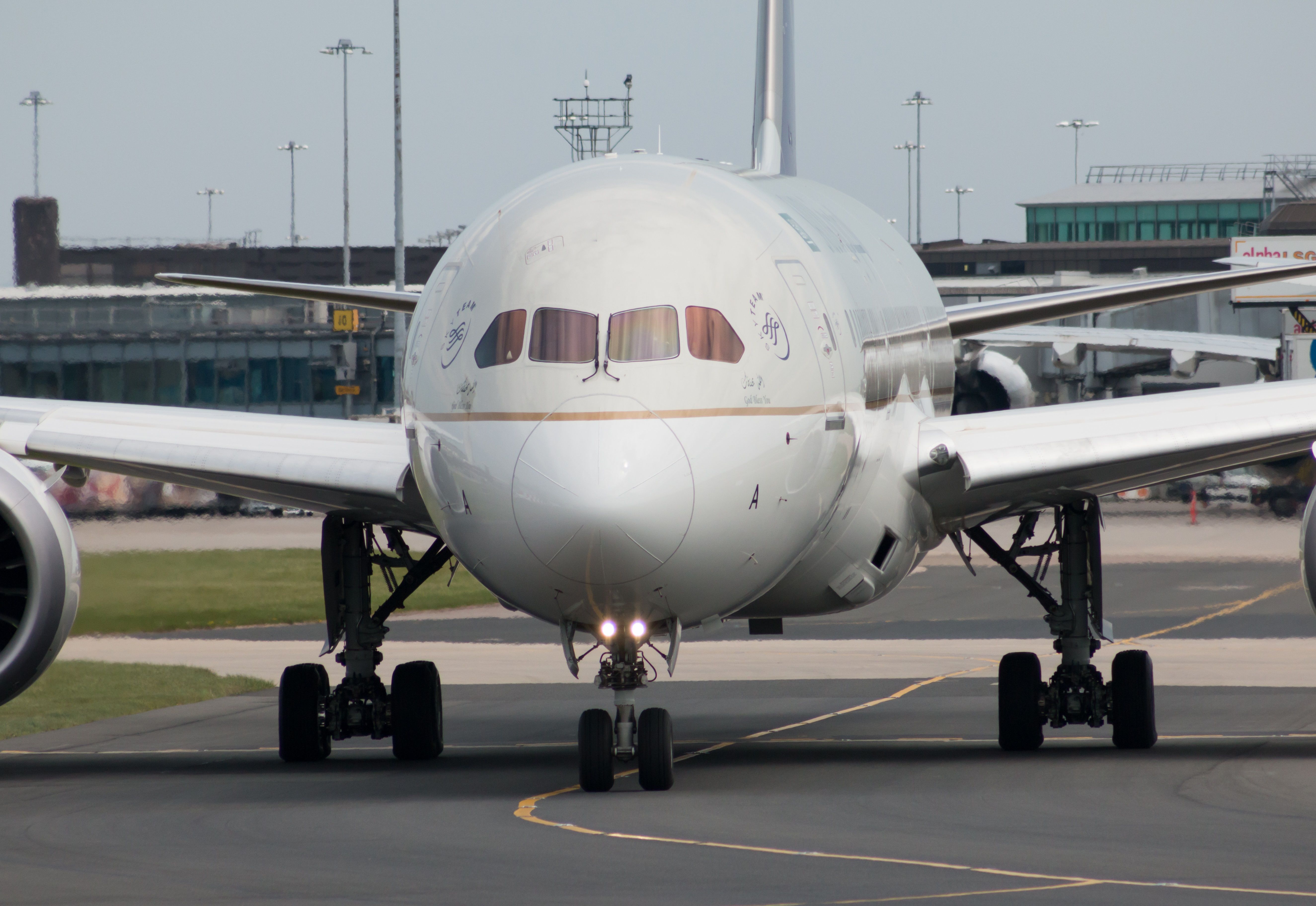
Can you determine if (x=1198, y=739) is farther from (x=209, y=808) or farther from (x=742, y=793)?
(x=209, y=808)

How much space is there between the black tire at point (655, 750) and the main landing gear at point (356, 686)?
3.44 metres

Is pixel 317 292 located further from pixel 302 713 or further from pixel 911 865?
pixel 911 865

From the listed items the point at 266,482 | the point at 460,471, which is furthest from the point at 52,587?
the point at 460,471

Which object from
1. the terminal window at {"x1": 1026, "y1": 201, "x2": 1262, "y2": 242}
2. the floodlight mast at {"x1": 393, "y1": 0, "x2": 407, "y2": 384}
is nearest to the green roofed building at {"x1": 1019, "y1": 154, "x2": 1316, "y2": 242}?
the terminal window at {"x1": 1026, "y1": 201, "x2": 1262, "y2": 242}

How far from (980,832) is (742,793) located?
79.9 inches

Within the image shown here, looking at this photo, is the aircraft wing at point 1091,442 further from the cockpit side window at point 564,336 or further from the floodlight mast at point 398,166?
the floodlight mast at point 398,166

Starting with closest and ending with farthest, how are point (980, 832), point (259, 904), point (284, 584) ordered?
point (259, 904), point (980, 832), point (284, 584)

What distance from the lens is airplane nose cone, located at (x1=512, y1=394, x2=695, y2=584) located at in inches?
401

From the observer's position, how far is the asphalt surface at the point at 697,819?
9.09 metres

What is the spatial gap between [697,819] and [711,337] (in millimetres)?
2781

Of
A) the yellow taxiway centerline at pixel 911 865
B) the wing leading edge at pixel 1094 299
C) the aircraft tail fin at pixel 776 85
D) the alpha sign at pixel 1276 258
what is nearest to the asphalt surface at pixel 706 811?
the yellow taxiway centerline at pixel 911 865

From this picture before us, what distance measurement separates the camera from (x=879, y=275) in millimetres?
14742

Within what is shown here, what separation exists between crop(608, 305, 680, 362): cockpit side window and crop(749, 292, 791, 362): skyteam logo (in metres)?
0.64

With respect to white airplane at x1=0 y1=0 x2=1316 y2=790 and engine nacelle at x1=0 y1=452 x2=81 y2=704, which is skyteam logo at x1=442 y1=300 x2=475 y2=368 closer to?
white airplane at x1=0 y1=0 x2=1316 y2=790
